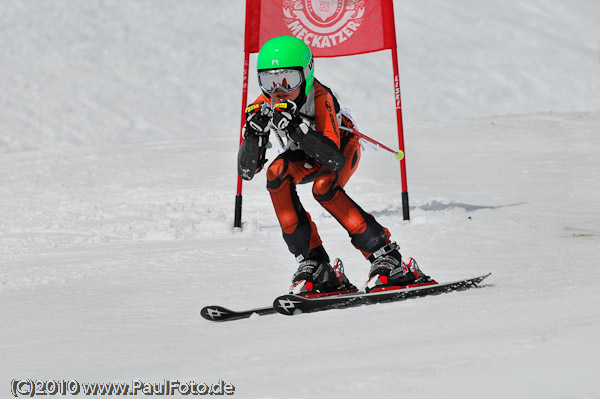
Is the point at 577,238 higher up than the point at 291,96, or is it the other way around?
the point at 291,96

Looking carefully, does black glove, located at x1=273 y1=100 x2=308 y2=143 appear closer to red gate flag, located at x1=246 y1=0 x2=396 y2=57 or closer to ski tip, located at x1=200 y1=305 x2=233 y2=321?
ski tip, located at x1=200 y1=305 x2=233 y2=321

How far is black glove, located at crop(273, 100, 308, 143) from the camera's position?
4016mm

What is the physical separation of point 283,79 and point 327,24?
11.4 feet

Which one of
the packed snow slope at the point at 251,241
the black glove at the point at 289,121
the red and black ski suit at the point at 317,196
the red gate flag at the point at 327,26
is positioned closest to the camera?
the packed snow slope at the point at 251,241

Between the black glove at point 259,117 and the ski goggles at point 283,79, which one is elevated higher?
the ski goggles at point 283,79

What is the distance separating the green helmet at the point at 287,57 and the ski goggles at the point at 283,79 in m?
0.03

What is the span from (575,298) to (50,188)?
7958 millimetres

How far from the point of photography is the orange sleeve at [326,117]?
429 cm

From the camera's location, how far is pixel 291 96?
14.4 feet

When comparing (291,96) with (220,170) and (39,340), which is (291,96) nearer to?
(39,340)

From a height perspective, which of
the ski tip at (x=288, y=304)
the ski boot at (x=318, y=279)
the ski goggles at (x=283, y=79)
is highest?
the ski goggles at (x=283, y=79)

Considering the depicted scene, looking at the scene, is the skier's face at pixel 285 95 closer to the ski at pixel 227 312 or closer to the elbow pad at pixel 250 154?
the elbow pad at pixel 250 154

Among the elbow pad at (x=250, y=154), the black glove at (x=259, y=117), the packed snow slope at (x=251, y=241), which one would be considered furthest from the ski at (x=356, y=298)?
the black glove at (x=259, y=117)

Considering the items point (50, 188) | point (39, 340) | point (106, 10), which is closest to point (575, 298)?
point (39, 340)
